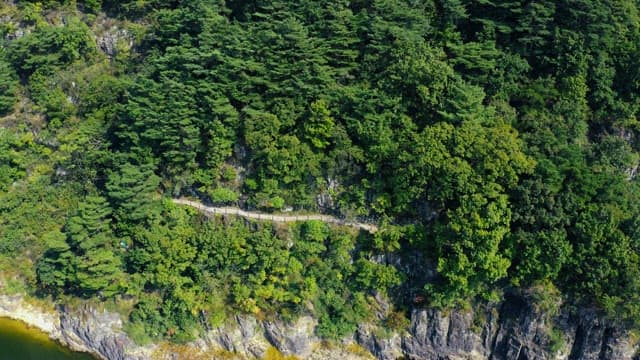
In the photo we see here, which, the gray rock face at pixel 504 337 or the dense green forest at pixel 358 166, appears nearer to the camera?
the dense green forest at pixel 358 166

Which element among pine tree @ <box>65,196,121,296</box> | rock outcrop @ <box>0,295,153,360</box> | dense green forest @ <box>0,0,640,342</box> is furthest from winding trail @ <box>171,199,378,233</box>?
rock outcrop @ <box>0,295,153,360</box>

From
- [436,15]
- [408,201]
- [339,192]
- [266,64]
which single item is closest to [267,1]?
[266,64]

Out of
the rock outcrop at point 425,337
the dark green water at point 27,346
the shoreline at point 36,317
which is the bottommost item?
the dark green water at point 27,346

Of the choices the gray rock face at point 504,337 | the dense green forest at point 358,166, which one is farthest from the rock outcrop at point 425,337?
the dense green forest at point 358,166

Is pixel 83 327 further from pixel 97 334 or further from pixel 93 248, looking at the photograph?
pixel 93 248

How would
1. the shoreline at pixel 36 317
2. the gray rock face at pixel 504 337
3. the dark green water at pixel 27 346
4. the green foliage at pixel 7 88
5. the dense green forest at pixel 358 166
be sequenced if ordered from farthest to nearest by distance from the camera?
the green foliage at pixel 7 88, the shoreline at pixel 36 317, the dark green water at pixel 27 346, the gray rock face at pixel 504 337, the dense green forest at pixel 358 166

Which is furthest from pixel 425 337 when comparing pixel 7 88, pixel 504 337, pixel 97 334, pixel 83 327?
pixel 7 88

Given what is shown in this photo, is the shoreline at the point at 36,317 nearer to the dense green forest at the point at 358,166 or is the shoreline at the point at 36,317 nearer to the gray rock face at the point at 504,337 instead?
the dense green forest at the point at 358,166
